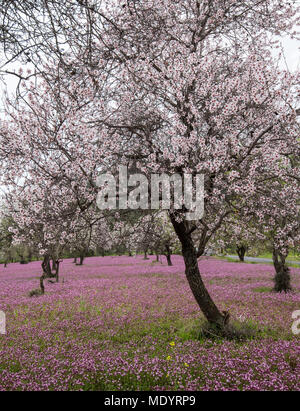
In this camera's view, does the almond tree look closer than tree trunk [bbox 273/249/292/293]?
Yes

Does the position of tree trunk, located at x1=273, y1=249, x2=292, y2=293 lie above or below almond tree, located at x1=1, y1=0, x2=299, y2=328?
below

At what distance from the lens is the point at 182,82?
21.8 ft

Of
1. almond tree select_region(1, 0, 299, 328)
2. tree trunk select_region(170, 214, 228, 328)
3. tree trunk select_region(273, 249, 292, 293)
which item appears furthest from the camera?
tree trunk select_region(273, 249, 292, 293)

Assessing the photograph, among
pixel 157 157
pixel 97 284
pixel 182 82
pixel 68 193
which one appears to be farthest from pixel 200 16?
pixel 97 284

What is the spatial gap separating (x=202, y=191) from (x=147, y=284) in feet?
45.8

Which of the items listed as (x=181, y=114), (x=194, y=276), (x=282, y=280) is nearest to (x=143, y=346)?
(x=194, y=276)

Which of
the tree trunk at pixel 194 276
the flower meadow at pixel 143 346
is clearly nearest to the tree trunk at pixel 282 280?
the flower meadow at pixel 143 346

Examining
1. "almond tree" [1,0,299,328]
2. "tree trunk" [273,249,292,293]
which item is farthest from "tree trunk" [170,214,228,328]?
"tree trunk" [273,249,292,293]

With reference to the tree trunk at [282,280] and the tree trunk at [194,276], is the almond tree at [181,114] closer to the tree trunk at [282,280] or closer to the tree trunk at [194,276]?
the tree trunk at [194,276]

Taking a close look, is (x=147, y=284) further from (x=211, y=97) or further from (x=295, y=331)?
(x=211, y=97)

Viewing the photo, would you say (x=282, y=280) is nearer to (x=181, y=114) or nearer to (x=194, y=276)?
(x=194, y=276)

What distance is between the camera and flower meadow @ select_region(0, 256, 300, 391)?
17.0 feet

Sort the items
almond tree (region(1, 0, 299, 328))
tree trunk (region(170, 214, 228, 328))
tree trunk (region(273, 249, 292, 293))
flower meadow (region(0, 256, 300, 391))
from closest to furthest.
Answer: flower meadow (region(0, 256, 300, 391))
almond tree (region(1, 0, 299, 328))
tree trunk (region(170, 214, 228, 328))
tree trunk (region(273, 249, 292, 293))

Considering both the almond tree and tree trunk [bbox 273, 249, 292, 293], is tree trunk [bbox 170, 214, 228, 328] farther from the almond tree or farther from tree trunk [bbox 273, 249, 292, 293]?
tree trunk [bbox 273, 249, 292, 293]
